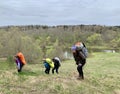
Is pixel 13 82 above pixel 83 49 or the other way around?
the other way around

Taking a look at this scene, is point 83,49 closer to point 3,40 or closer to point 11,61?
point 11,61

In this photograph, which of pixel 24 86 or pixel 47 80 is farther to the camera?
pixel 47 80

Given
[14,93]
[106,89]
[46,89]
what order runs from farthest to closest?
[106,89] < [46,89] < [14,93]

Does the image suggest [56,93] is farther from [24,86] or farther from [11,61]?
[11,61]

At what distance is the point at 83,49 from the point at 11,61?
64.6 ft

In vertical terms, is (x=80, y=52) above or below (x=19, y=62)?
above

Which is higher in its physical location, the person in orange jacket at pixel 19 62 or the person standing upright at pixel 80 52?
the person standing upright at pixel 80 52

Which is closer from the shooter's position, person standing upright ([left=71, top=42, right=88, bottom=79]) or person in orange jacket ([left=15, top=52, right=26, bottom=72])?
person standing upright ([left=71, top=42, right=88, bottom=79])

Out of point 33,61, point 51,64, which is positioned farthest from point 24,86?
point 33,61

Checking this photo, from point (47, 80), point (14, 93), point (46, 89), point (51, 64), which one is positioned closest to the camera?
point (14, 93)

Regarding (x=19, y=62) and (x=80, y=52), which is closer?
(x=80, y=52)

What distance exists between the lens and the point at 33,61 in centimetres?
6034

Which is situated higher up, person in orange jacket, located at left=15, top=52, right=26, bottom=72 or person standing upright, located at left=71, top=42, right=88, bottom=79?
person standing upright, located at left=71, top=42, right=88, bottom=79

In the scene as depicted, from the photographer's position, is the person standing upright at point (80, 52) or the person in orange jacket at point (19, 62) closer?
the person standing upright at point (80, 52)
